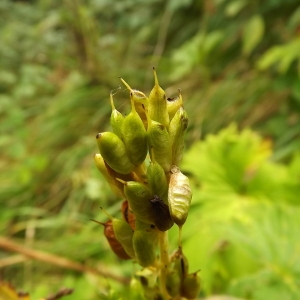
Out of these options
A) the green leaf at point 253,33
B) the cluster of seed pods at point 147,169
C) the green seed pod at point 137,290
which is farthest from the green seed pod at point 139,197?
the green leaf at point 253,33

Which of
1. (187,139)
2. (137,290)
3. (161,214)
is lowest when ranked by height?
(187,139)

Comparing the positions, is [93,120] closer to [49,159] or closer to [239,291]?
[49,159]

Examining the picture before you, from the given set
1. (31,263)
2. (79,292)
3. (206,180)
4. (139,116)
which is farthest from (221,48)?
(139,116)

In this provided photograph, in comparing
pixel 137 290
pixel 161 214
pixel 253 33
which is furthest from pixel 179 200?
pixel 253 33

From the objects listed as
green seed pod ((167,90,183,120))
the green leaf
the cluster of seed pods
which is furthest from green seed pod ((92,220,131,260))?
the green leaf

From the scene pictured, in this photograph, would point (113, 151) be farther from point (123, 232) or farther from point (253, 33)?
point (253, 33)

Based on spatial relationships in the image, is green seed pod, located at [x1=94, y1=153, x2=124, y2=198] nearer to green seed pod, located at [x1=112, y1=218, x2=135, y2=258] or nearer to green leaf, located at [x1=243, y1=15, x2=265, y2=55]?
green seed pod, located at [x1=112, y1=218, x2=135, y2=258]
